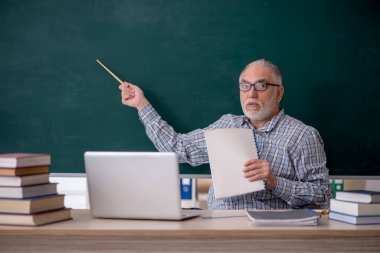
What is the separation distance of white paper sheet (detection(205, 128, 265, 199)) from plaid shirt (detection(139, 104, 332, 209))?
1.09ft

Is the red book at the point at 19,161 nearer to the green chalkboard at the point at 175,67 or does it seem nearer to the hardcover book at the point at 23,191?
the hardcover book at the point at 23,191

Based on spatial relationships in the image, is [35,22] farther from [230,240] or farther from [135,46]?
[230,240]

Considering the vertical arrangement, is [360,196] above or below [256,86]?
below

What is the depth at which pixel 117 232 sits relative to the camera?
183cm

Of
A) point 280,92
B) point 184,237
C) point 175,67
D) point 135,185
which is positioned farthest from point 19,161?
point 280,92

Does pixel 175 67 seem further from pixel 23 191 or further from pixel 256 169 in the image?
pixel 23 191

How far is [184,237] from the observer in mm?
1889

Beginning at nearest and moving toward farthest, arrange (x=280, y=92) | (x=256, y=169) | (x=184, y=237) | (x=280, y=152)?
1. (x=184, y=237)
2. (x=256, y=169)
3. (x=280, y=152)
4. (x=280, y=92)

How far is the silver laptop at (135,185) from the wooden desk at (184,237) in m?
0.04

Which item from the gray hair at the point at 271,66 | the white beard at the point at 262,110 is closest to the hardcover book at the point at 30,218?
the white beard at the point at 262,110

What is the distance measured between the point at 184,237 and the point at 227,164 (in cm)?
61

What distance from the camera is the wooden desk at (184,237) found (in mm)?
1838

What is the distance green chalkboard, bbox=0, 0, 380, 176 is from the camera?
309cm

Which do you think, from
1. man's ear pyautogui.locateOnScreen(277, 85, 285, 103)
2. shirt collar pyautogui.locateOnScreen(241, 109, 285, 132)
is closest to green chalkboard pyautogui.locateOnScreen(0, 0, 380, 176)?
man's ear pyautogui.locateOnScreen(277, 85, 285, 103)
